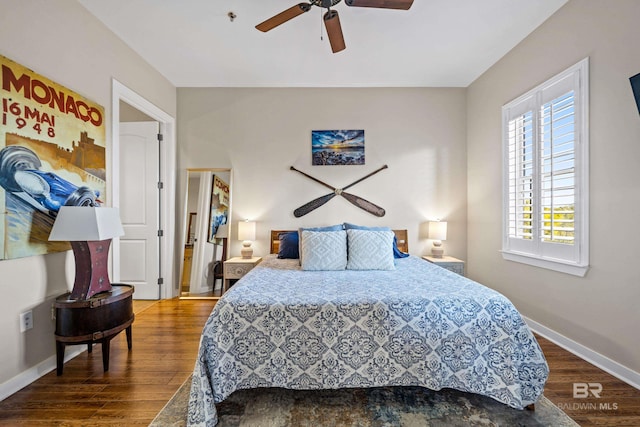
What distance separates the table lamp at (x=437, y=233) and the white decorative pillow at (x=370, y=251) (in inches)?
41.7

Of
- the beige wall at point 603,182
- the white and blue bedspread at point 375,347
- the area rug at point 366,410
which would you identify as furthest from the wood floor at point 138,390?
the white and blue bedspread at point 375,347

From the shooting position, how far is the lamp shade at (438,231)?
3762 millimetres

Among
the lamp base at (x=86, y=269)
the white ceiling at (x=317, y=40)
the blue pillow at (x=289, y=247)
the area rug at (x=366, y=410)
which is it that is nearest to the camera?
the area rug at (x=366, y=410)

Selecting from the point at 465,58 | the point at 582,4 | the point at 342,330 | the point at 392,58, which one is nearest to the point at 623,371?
Answer: the point at 342,330

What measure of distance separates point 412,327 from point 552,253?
1.82 m

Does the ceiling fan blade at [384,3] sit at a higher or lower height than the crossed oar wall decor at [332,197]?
higher

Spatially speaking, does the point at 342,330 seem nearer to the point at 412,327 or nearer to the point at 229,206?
the point at 412,327

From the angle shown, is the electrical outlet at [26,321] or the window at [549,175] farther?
the window at [549,175]

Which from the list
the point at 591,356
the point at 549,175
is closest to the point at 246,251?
the point at 549,175

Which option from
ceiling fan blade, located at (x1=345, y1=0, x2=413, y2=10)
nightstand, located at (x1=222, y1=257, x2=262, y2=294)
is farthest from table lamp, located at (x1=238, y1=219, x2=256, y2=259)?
ceiling fan blade, located at (x1=345, y1=0, x2=413, y2=10)

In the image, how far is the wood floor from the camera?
1680 mm

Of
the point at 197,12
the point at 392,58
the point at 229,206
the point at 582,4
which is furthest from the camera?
the point at 229,206

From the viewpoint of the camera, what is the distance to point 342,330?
171 cm

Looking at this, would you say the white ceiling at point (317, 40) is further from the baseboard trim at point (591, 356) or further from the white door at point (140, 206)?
the baseboard trim at point (591, 356)
